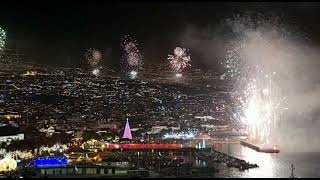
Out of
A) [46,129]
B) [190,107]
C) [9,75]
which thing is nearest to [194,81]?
[190,107]

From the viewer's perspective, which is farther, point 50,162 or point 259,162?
point 259,162

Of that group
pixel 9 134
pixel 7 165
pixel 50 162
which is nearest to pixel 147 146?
pixel 9 134

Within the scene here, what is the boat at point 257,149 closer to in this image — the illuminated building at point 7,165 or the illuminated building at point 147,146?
the illuminated building at point 147,146

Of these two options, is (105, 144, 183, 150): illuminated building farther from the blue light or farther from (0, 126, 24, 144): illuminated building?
the blue light

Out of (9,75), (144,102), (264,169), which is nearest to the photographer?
(264,169)

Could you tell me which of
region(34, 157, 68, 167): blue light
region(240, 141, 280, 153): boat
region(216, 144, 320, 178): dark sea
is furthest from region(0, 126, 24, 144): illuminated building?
region(240, 141, 280, 153): boat

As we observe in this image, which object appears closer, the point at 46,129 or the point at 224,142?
the point at 46,129

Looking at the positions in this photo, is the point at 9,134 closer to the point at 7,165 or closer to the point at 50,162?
the point at 50,162

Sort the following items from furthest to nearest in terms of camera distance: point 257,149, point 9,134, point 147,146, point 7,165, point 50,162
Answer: point 257,149 < point 147,146 < point 9,134 < point 50,162 < point 7,165

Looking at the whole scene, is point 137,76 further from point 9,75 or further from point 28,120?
point 28,120
